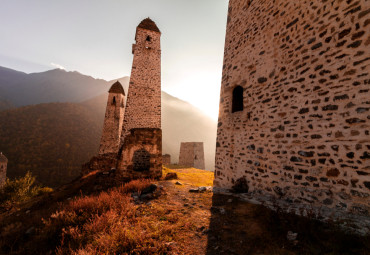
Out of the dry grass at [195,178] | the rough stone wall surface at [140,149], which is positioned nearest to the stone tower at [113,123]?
the dry grass at [195,178]

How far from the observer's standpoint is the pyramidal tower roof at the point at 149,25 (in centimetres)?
1488

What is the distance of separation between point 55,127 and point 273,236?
170 feet

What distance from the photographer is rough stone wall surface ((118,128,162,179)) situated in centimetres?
778

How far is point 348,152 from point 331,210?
118cm

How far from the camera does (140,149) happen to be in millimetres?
8281

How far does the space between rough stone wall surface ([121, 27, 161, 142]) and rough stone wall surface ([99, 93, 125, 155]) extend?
19.0 ft

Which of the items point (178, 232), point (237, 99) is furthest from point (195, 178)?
point (178, 232)

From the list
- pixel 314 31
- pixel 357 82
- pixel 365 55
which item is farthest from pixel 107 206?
pixel 314 31

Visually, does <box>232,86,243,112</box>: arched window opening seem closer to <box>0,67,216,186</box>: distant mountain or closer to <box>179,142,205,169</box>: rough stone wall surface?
<box>179,142,205,169</box>: rough stone wall surface

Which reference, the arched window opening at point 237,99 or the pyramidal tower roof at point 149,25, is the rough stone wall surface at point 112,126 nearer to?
the pyramidal tower roof at point 149,25

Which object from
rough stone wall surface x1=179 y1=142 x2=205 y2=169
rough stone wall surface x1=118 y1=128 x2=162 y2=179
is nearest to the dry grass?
rough stone wall surface x1=118 y1=128 x2=162 y2=179

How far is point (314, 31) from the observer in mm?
3764

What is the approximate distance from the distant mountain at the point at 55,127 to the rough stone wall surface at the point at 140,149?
26390 millimetres

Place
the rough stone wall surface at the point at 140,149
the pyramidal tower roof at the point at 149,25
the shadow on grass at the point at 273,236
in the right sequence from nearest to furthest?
the shadow on grass at the point at 273,236 < the rough stone wall surface at the point at 140,149 < the pyramidal tower roof at the point at 149,25
